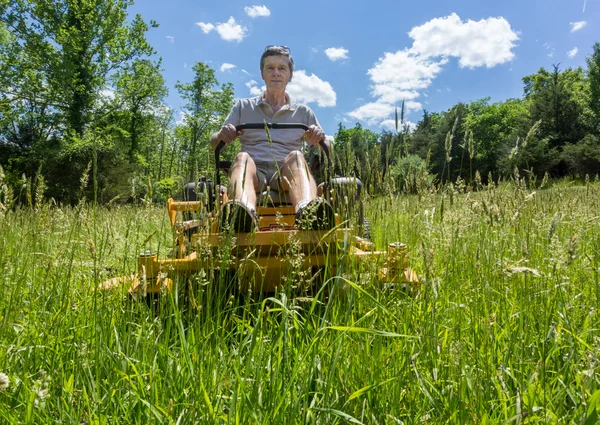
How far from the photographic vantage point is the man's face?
147 inches

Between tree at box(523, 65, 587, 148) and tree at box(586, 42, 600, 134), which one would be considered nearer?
tree at box(523, 65, 587, 148)

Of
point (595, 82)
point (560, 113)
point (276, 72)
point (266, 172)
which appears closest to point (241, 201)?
point (266, 172)

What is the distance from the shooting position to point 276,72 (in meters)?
3.72

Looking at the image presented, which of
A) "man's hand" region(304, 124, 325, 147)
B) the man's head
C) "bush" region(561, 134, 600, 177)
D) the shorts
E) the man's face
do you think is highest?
"bush" region(561, 134, 600, 177)

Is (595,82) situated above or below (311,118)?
above

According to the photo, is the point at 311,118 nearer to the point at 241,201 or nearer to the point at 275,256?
the point at 275,256

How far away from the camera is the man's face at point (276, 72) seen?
3.72 meters

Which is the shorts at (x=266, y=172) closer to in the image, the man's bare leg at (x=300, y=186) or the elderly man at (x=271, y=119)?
the elderly man at (x=271, y=119)

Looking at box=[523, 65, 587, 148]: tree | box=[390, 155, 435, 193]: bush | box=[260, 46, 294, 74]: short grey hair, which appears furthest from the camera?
box=[523, 65, 587, 148]: tree

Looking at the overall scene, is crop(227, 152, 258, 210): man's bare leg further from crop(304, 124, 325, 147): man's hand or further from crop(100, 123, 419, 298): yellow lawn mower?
crop(304, 124, 325, 147): man's hand

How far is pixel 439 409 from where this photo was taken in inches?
40.7

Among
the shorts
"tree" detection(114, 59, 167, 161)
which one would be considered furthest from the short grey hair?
"tree" detection(114, 59, 167, 161)

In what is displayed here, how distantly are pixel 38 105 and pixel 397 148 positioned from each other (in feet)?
81.5

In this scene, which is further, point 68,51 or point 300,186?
point 68,51
